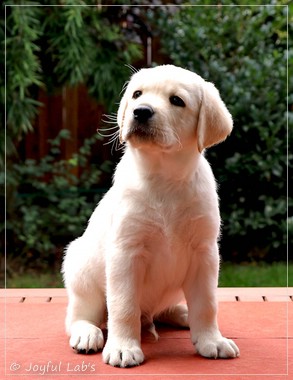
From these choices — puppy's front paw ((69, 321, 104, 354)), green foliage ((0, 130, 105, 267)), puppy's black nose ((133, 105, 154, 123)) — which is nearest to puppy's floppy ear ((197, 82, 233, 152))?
puppy's black nose ((133, 105, 154, 123))

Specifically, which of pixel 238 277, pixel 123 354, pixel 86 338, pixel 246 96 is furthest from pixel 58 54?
pixel 123 354

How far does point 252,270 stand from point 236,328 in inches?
72.7

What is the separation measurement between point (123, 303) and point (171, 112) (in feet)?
1.91

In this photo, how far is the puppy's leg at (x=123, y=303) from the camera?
1959mm

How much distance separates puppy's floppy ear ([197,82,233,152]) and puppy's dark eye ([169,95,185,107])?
2.7 inches

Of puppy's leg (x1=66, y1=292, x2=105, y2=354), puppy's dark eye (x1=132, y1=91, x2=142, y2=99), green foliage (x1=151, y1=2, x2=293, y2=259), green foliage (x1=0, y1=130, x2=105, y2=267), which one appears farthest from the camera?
green foliage (x1=0, y1=130, x2=105, y2=267)

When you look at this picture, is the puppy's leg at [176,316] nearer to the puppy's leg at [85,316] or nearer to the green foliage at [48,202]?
the puppy's leg at [85,316]

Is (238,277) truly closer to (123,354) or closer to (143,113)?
(123,354)

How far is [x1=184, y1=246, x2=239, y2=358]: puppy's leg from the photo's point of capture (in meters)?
2.01

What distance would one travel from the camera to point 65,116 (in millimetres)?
4090

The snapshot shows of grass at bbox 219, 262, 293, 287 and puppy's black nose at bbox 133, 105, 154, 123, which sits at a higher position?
puppy's black nose at bbox 133, 105, 154, 123

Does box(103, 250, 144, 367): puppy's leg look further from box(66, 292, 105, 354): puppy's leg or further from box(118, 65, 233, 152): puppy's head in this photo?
box(118, 65, 233, 152): puppy's head

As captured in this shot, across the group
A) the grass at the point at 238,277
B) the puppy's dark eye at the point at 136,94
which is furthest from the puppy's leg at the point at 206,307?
the grass at the point at 238,277

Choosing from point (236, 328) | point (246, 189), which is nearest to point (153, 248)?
point (236, 328)
